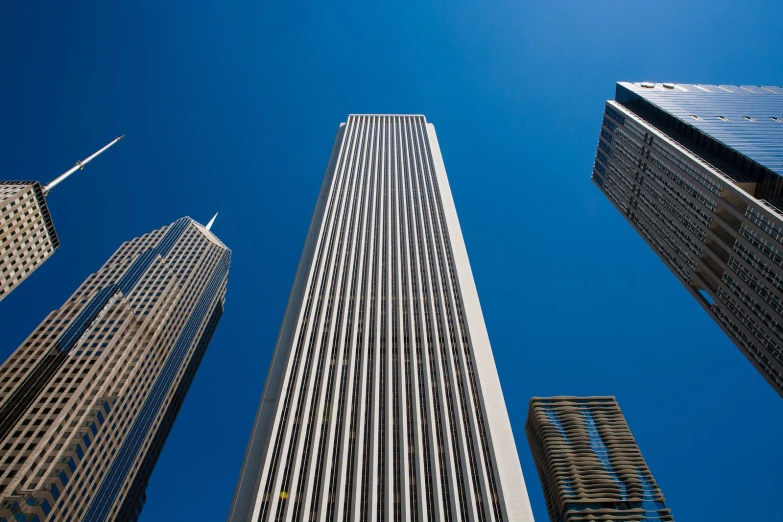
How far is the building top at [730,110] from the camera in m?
90.6

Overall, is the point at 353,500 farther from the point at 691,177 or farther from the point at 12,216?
the point at 12,216

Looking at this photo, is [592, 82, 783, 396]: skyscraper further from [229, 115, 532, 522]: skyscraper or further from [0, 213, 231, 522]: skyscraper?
[0, 213, 231, 522]: skyscraper

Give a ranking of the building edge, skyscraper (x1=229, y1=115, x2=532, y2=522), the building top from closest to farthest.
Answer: the building edge, skyscraper (x1=229, y1=115, x2=532, y2=522), the building top

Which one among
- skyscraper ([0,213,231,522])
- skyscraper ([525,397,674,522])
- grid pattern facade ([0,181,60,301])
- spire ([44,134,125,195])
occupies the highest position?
spire ([44,134,125,195])

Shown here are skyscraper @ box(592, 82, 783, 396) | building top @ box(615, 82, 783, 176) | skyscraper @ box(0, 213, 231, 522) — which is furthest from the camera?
skyscraper @ box(0, 213, 231, 522)

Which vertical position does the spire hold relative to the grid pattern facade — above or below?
above

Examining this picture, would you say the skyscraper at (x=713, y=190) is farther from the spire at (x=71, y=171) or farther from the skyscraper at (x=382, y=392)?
the spire at (x=71, y=171)

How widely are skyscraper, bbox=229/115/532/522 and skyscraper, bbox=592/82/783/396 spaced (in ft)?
143

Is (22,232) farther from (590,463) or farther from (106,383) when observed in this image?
(590,463)

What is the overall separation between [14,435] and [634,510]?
122m

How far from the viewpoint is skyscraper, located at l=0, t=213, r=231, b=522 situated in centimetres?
9938

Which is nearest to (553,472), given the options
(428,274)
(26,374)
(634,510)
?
(634,510)

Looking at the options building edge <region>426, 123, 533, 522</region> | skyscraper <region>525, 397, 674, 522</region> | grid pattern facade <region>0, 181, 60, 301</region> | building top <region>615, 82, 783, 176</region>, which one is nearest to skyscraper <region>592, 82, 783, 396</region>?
building top <region>615, 82, 783, 176</region>

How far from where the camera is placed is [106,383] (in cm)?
11812
